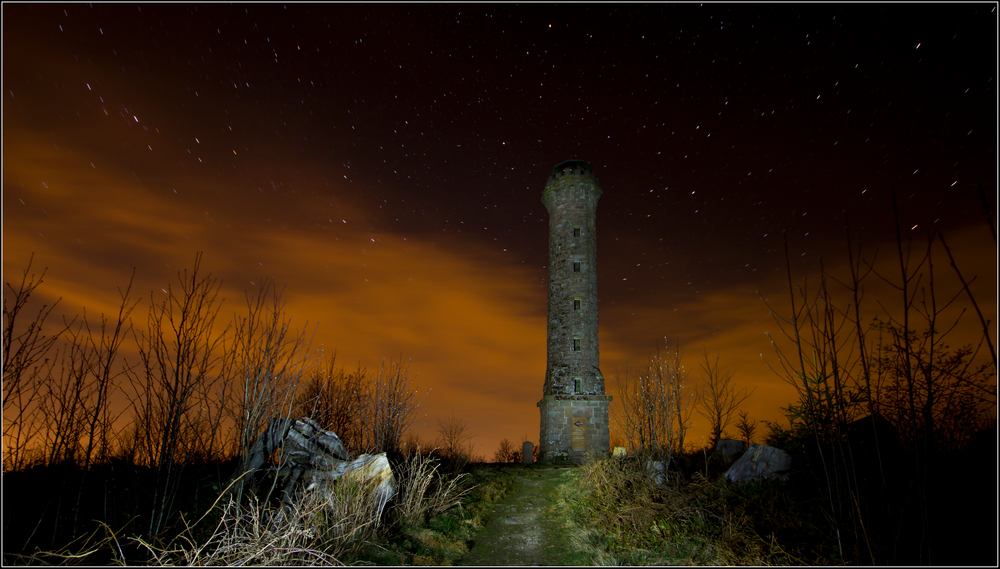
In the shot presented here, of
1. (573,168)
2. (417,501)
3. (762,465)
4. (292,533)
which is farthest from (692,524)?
(573,168)

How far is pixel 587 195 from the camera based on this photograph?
958 inches

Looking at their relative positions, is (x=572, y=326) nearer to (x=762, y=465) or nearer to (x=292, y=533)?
(x=762, y=465)

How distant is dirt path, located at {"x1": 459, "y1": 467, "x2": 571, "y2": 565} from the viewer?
7512mm

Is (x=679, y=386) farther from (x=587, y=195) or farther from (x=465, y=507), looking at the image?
(x=587, y=195)

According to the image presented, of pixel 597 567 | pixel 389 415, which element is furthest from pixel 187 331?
pixel 389 415

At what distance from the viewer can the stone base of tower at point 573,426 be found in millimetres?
20656

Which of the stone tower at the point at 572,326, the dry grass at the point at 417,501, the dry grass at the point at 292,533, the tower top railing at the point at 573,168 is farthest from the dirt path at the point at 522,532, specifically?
the tower top railing at the point at 573,168

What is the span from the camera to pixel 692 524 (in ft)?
24.2

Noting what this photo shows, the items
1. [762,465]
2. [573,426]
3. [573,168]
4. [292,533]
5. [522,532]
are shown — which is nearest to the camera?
[292,533]

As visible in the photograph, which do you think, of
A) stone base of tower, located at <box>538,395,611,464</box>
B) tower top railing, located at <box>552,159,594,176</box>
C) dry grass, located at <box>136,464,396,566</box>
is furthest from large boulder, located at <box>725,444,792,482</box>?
tower top railing, located at <box>552,159,594,176</box>

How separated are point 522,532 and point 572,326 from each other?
47.0ft

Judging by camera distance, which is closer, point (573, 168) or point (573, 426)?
point (573, 426)

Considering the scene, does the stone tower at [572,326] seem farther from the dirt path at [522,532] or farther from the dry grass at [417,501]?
the dry grass at [417,501]

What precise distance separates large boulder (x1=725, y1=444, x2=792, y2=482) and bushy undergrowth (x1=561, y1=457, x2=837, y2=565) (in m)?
0.42
